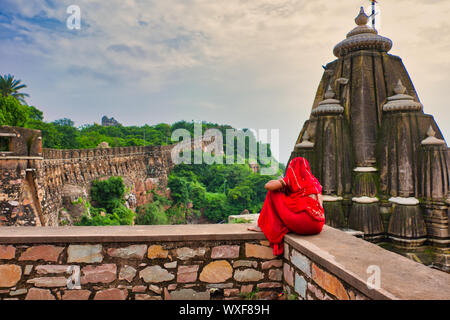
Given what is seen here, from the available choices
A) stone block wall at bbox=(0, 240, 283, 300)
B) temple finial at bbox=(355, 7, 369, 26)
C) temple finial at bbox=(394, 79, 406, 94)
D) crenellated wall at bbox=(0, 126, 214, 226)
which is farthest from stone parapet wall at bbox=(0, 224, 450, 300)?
crenellated wall at bbox=(0, 126, 214, 226)

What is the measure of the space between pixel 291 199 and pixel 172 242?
1.02 metres

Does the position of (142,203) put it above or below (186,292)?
below

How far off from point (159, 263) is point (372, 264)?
1499mm

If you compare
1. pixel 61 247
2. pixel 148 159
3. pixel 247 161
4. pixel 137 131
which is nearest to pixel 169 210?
pixel 148 159

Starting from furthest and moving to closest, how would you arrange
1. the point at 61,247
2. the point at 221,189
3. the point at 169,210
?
the point at 221,189 → the point at 169,210 → the point at 61,247

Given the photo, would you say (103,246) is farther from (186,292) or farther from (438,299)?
(438,299)

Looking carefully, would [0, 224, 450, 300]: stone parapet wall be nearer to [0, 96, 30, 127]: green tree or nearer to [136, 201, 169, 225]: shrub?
[0, 96, 30, 127]: green tree

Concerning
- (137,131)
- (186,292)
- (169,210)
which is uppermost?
(137,131)

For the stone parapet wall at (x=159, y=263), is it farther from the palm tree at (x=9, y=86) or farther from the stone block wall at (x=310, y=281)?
the palm tree at (x=9, y=86)

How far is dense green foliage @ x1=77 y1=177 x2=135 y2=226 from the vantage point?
2091 centimetres

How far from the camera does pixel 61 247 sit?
215 centimetres

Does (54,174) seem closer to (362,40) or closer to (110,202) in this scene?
(110,202)

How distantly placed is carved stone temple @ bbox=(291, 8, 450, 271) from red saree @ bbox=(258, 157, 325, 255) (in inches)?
188

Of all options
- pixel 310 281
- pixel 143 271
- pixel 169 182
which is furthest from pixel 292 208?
pixel 169 182
